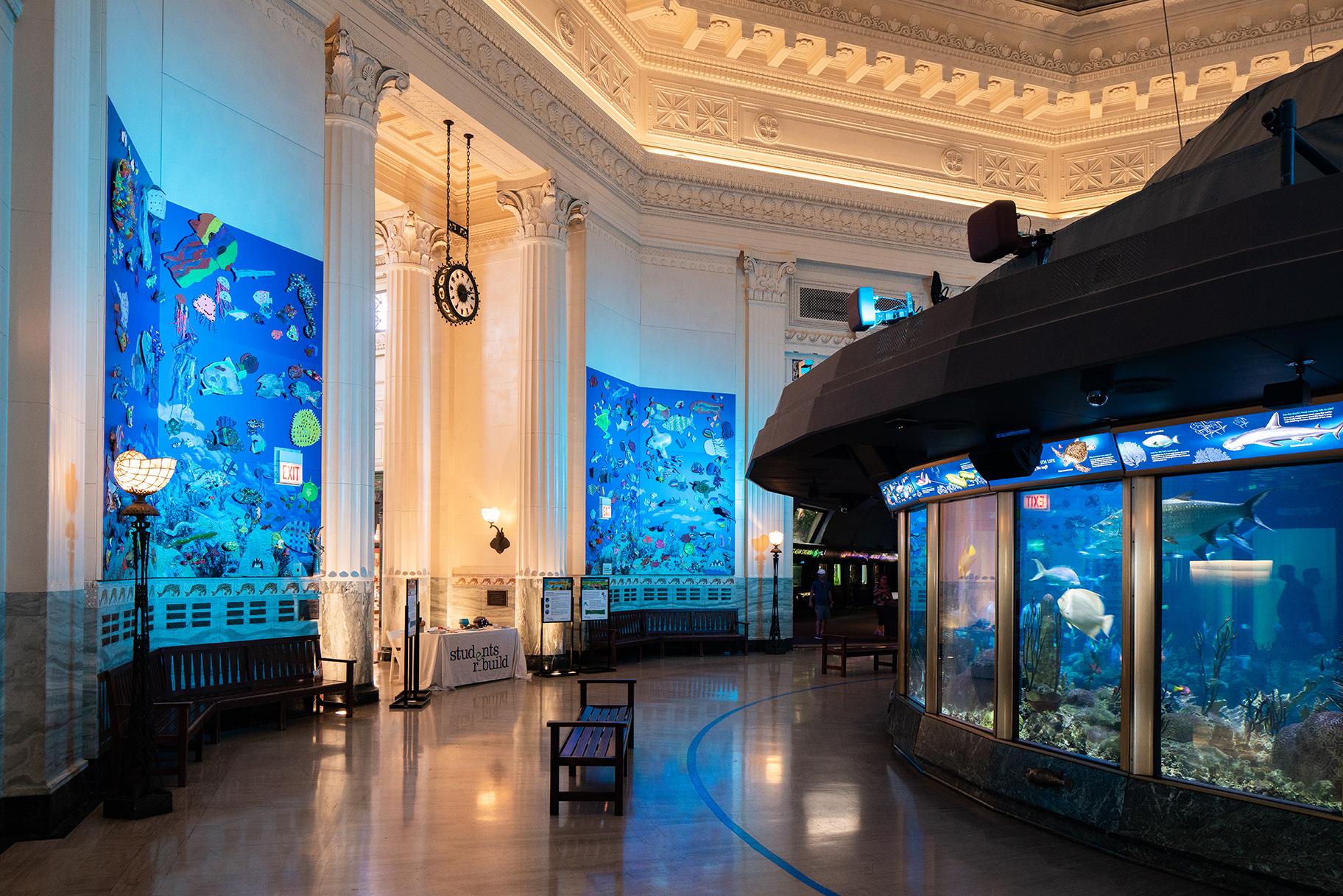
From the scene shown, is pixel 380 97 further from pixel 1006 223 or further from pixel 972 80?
pixel 972 80

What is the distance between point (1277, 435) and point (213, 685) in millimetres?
9158

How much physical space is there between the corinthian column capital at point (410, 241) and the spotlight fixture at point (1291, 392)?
1545 cm

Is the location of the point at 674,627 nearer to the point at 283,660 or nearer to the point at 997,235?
the point at 283,660

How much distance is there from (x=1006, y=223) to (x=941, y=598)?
3855mm

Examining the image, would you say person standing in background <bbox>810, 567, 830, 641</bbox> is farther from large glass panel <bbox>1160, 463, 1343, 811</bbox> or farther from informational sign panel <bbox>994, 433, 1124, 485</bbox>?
large glass panel <bbox>1160, 463, 1343, 811</bbox>

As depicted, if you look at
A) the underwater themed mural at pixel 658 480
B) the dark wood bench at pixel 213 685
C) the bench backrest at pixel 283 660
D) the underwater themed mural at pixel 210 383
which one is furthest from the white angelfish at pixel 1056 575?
the underwater themed mural at pixel 658 480

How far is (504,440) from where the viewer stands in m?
17.7

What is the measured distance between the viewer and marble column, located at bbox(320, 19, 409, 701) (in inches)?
451

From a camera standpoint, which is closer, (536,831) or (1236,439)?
(1236,439)

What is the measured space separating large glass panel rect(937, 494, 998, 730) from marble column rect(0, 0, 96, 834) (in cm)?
656

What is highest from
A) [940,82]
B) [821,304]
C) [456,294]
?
[940,82]

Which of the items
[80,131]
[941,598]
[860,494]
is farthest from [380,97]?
[941,598]

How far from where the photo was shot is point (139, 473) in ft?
22.6

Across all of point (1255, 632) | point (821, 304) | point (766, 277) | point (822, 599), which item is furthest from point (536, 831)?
point (821, 304)
